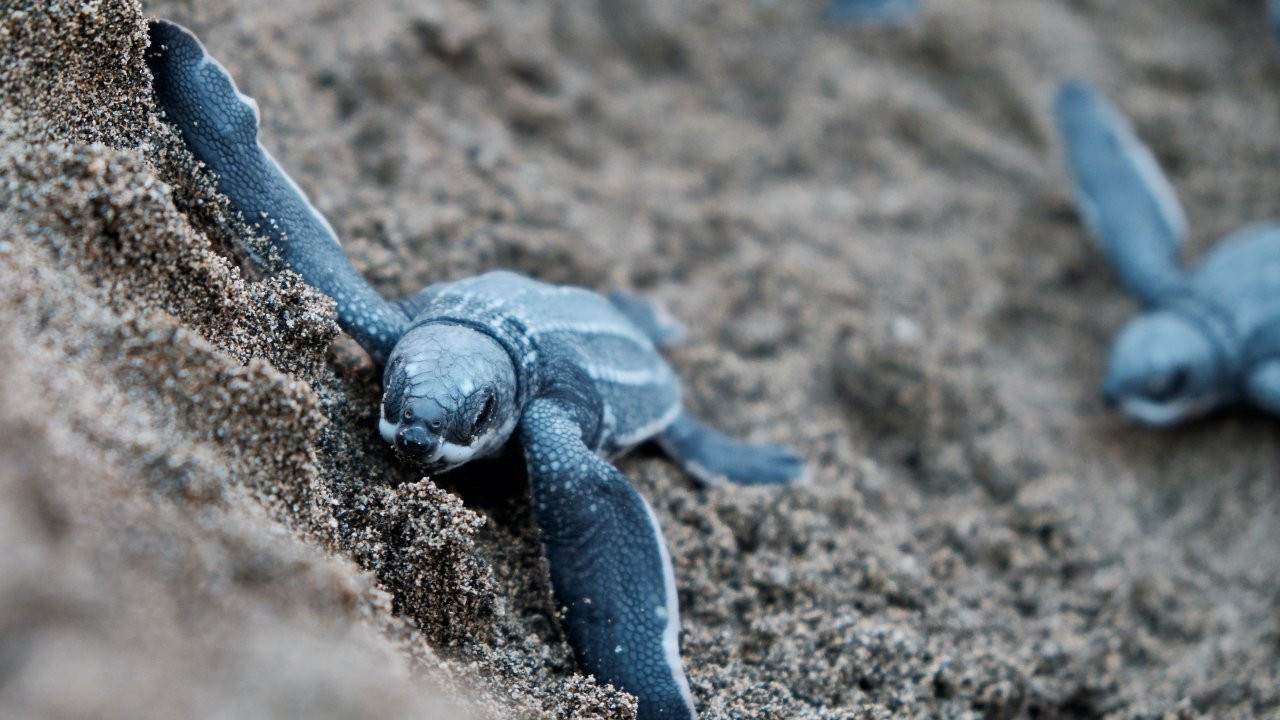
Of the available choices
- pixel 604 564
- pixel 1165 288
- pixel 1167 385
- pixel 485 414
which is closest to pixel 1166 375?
pixel 1167 385

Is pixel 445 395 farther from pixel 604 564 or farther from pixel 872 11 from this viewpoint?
pixel 872 11

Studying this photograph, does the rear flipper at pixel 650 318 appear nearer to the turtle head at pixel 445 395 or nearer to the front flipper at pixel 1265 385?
the turtle head at pixel 445 395

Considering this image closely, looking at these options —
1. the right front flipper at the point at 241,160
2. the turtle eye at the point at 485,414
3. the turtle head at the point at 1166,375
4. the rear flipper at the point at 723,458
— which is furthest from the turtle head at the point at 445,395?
the turtle head at the point at 1166,375

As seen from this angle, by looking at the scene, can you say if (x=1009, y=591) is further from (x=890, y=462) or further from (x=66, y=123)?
(x=66, y=123)

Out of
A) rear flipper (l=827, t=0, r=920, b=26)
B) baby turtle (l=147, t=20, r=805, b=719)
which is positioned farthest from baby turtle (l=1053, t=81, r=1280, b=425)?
baby turtle (l=147, t=20, r=805, b=719)

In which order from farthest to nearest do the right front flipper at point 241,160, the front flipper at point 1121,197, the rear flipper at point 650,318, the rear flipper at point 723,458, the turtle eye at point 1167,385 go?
the front flipper at point 1121,197
the turtle eye at point 1167,385
the rear flipper at point 650,318
the rear flipper at point 723,458
the right front flipper at point 241,160

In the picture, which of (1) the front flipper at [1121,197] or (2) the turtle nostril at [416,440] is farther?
(1) the front flipper at [1121,197]
